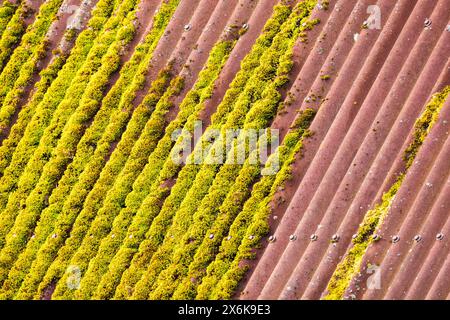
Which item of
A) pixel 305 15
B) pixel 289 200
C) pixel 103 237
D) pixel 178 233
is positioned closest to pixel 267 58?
pixel 305 15

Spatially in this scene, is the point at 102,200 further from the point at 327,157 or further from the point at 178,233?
the point at 327,157

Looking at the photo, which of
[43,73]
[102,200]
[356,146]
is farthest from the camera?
[43,73]

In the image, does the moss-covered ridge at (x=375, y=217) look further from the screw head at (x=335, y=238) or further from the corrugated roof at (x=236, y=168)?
the screw head at (x=335, y=238)

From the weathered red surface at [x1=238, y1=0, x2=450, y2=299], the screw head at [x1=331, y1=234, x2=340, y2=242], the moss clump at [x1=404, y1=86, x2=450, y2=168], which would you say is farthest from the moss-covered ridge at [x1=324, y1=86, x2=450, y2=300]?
the screw head at [x1=331, y1=234, x2=340, y2=242]

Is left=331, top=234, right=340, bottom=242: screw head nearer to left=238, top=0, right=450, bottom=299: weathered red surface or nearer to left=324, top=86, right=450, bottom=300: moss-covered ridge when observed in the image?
left=238, top=0, right=450, bottom=299: weathered red surface

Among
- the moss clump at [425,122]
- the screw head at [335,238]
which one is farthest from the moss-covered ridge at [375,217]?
the screw head at [335,238]

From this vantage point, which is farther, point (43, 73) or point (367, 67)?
point (43, 73)

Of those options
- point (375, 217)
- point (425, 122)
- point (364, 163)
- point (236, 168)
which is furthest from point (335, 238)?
point (425, 122)

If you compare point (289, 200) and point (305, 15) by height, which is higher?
point (305, 15)

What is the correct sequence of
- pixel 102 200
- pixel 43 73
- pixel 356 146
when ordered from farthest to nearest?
pixel 43 73 → pixel 102 200 → pixel 356 146
